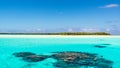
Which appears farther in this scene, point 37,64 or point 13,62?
point 13,62

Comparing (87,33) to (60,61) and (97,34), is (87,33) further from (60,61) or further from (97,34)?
(60,61)

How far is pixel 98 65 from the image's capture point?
859 centimetres

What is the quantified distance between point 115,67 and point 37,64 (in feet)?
11.5

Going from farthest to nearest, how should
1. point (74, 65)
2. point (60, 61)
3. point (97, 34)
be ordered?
point (97, 34) → point (60, 61) → point (74, 65)

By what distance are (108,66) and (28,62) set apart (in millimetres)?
3661

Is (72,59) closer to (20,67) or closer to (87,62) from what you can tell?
(87,62)

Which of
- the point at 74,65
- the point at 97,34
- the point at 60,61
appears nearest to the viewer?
the point at 74,65

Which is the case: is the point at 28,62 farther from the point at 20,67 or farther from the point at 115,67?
the point at 115,67

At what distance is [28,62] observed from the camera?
30.0 feet

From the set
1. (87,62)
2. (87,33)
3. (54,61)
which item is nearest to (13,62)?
(54,61)

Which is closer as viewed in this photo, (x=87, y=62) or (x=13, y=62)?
(x=87, y=62)

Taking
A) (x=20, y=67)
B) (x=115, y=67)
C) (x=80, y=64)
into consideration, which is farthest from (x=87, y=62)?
(x=20, y=67)

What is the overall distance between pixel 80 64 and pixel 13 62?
131 inches


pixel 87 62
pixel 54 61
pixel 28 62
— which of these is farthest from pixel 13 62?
pixel 87 62
